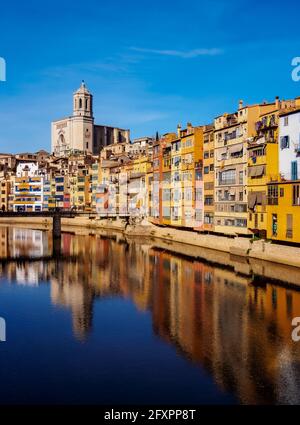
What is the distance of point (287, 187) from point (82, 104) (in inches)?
5334

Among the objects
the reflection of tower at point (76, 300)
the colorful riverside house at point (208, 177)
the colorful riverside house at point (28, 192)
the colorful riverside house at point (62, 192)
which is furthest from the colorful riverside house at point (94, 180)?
the reflection of tower at point (76, 300)

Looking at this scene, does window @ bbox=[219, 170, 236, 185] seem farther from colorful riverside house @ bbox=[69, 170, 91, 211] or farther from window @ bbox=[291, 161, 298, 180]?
colorful riverside house @ bbox=[69, 170, 91, 211]

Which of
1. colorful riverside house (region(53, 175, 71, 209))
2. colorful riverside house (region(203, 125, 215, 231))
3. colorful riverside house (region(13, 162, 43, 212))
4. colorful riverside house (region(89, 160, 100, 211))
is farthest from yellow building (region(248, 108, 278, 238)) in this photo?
colorful riverside house (region(13, 162, 43, 212))

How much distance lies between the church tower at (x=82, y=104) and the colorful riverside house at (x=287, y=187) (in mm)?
131513

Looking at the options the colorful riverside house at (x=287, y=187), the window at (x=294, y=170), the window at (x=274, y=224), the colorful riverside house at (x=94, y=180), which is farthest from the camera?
the colorful riverside house at (x=94, y=180)

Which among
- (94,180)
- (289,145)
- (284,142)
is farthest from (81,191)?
(289,145)

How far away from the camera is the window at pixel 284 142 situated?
40.6 meters

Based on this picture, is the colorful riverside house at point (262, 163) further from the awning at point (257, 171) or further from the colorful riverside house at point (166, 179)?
the colorful riverside house at point (166, 179)

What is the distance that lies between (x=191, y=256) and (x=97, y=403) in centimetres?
3350

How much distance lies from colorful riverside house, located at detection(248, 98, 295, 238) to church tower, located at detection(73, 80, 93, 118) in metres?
128

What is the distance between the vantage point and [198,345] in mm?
21328

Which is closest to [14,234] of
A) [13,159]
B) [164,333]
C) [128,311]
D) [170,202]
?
[170,202]

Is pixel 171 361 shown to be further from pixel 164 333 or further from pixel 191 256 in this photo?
pixel 191 256
